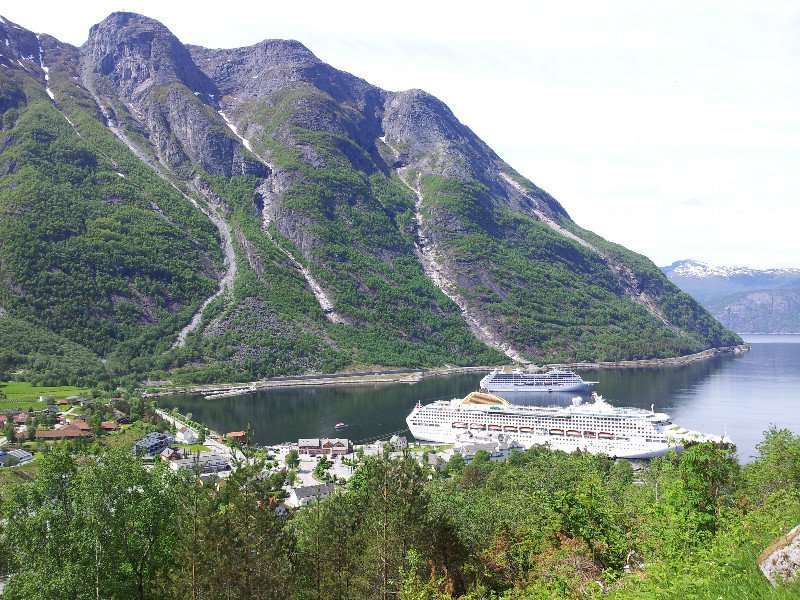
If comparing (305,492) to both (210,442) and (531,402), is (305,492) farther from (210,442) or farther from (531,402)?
(531,402)

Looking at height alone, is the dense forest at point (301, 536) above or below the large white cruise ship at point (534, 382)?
above

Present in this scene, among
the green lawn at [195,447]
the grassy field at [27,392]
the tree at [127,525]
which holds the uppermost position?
the tree at [127,525]

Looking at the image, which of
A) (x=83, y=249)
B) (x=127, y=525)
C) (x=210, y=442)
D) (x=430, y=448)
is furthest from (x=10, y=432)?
(x=83, y=249)

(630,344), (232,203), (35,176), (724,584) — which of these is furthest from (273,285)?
(724,584)

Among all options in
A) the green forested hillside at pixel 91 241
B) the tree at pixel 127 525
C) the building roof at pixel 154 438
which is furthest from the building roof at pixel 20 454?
the green forested hillside at pixel 91 241

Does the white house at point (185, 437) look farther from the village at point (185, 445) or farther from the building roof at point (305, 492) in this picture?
the building roof at point (305, 492)

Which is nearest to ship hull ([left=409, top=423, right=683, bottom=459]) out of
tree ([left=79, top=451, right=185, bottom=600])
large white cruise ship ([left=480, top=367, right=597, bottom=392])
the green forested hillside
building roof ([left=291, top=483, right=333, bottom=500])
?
building roof ([left=291, top=483, right=333, bottom=500])
